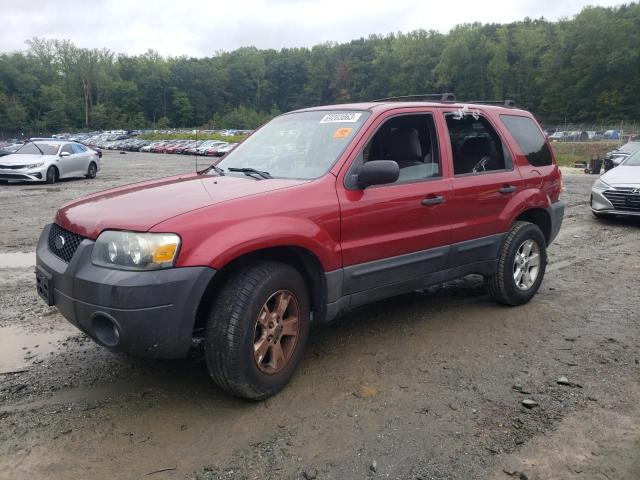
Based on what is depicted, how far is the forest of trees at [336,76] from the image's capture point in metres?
85.9

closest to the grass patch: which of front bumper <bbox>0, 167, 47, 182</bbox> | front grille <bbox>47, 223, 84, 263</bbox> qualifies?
front bumper <bbox>0, 167, 47, 182</bbox>

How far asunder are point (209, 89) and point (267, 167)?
132768 mm

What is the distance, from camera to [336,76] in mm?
125375

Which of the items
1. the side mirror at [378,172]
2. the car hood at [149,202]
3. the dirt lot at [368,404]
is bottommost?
the dirt lot at [368,404]

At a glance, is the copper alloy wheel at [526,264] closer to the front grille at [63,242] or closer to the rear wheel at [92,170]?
the front grille at [63,242]

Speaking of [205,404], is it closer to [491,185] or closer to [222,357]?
[222,357]

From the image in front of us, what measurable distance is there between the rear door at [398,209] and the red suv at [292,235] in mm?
12

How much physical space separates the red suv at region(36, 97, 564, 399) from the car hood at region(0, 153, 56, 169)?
13.8 meters

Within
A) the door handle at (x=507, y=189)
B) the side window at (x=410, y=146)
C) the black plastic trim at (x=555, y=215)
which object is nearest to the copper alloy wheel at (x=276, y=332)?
the side window at (x=410, y=146)

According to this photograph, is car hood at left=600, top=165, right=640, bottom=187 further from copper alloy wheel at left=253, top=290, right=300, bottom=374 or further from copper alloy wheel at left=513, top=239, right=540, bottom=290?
copper alloy wheel at left=253, top=290, right=300, bottom=374

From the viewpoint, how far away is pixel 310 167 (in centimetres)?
384

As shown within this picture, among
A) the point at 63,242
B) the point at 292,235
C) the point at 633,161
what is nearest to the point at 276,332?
the point at 292,235

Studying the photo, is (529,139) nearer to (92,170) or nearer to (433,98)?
(433,98)

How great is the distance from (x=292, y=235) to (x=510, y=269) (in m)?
2.53
